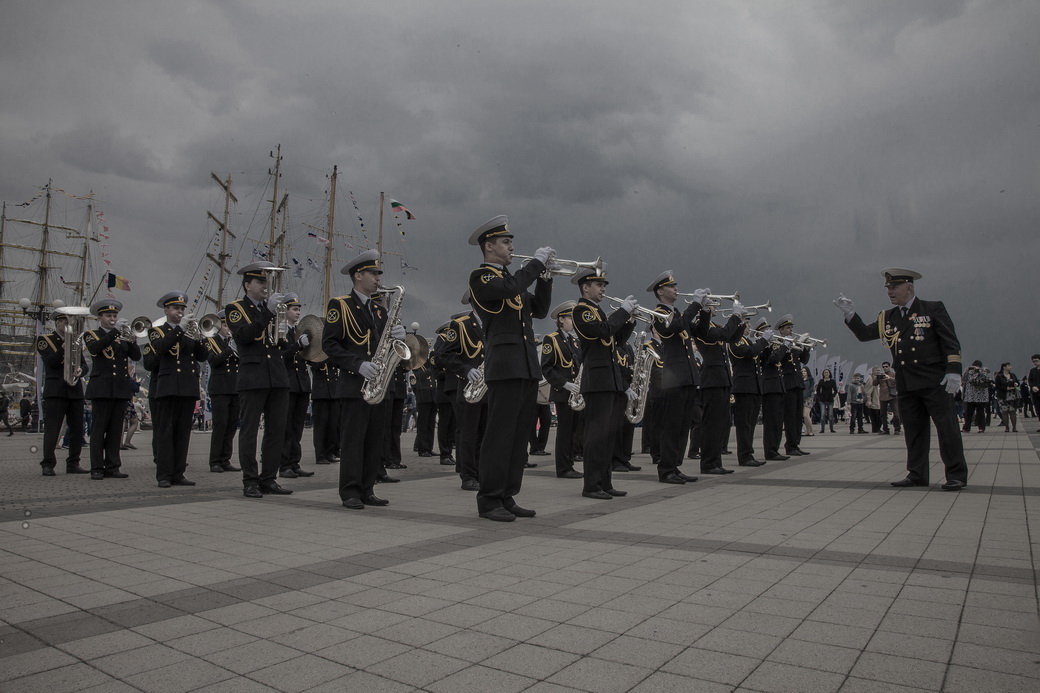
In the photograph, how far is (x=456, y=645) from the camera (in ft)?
9.78

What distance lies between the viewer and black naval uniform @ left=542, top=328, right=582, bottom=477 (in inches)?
410

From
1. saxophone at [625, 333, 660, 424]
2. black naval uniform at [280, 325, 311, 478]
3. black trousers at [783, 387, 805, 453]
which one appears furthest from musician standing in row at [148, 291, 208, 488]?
black trousers at [783, 387, 805, 453]

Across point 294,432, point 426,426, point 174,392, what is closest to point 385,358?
point 174,392

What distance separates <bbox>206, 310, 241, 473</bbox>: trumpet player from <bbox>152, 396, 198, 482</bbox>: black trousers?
605 millimetres

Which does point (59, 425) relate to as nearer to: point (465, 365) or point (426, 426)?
point (465, 365)

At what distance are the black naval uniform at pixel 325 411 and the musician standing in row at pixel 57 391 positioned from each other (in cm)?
342

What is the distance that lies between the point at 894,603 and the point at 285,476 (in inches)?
350

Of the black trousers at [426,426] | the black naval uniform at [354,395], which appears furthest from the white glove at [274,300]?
the black trousers at [426,426]

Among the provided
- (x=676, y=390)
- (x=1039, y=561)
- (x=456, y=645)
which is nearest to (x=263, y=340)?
(x=676, y=390)

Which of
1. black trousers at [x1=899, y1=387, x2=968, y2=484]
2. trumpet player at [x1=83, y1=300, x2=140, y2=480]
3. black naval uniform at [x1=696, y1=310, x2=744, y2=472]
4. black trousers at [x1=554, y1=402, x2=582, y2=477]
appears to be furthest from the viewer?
black trousers at [x1=554, y1=402, x2=582, y2=477]

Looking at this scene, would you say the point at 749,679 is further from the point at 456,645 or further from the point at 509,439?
the point at 509,439

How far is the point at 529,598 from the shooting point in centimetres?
364

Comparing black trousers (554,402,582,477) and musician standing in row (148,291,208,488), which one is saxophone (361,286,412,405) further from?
musician standing in row (148,291,208,488)

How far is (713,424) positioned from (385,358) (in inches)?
200
